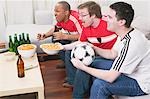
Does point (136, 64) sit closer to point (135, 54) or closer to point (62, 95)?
point (135, 54)

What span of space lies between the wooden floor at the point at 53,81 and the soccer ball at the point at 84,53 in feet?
1.85

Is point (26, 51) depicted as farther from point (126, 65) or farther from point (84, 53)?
point (126, 65)

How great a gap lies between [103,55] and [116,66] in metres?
0.51

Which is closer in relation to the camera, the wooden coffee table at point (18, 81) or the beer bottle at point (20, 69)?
the wooden coffee table at point (18, 81)

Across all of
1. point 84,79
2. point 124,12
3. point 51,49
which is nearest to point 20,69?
point 51,49

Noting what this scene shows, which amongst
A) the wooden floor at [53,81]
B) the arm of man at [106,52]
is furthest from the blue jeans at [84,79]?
the wooden floor at [53,81]

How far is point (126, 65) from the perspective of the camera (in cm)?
181

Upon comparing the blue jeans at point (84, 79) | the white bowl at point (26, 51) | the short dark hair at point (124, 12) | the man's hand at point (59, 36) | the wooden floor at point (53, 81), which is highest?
the short dark hair at point (124, 12)

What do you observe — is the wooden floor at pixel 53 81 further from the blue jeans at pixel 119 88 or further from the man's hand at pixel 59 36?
the blue jeans at pixel 119 88

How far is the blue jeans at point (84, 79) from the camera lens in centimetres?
226

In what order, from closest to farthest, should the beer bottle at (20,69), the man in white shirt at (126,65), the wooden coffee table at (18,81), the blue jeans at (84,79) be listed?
1. the man in white shirt at (126,65)
2. the wooden coffee table at (18,81)
3. the beer bottle at (20,69)
4. the blue jeans at (84,79)

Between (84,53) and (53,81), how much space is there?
33.0 inches

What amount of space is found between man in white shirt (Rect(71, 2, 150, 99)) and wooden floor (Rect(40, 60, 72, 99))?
710 mm

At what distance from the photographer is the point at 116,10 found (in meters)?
1.90
